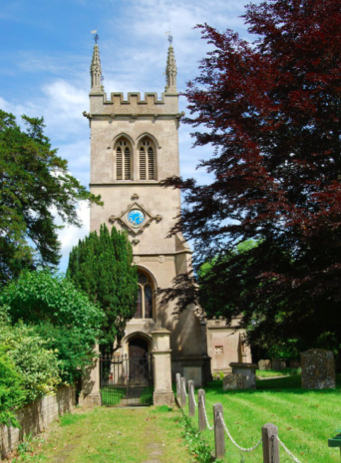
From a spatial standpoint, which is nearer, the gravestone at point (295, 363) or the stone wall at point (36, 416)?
the stone wall at point (36, 416)

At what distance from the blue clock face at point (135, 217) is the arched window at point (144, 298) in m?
2.77

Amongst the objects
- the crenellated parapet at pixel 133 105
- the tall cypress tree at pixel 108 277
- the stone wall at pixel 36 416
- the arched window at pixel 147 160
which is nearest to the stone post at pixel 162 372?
the stone wall at pixel 36 416

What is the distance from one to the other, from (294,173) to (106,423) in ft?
27.9

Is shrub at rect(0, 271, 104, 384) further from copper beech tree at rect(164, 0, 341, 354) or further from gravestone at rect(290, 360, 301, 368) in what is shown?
gravestone at rect(290, 360, 301, 368)

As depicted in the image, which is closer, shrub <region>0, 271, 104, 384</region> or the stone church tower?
shrub <region>0, 271, 104, 384</region>

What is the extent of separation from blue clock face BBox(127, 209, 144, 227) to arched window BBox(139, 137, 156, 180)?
224 centimetres

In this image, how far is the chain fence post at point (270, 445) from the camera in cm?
491

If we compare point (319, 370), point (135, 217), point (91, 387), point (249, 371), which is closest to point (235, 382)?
point (249, 371)

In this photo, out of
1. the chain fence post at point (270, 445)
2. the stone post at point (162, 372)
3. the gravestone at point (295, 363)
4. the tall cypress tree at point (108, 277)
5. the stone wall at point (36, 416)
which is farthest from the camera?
the gravestone at point (295, 363)

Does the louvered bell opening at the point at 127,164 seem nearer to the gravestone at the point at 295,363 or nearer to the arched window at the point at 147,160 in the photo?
the arched window at the point at 147,160

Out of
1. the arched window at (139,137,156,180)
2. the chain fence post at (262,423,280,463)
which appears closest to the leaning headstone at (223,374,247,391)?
the chain fence post at (262,423,280,463)

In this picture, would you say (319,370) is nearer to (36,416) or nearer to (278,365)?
(36,416)

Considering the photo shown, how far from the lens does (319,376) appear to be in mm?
12805

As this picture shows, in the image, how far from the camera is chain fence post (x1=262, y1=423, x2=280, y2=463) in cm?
491
